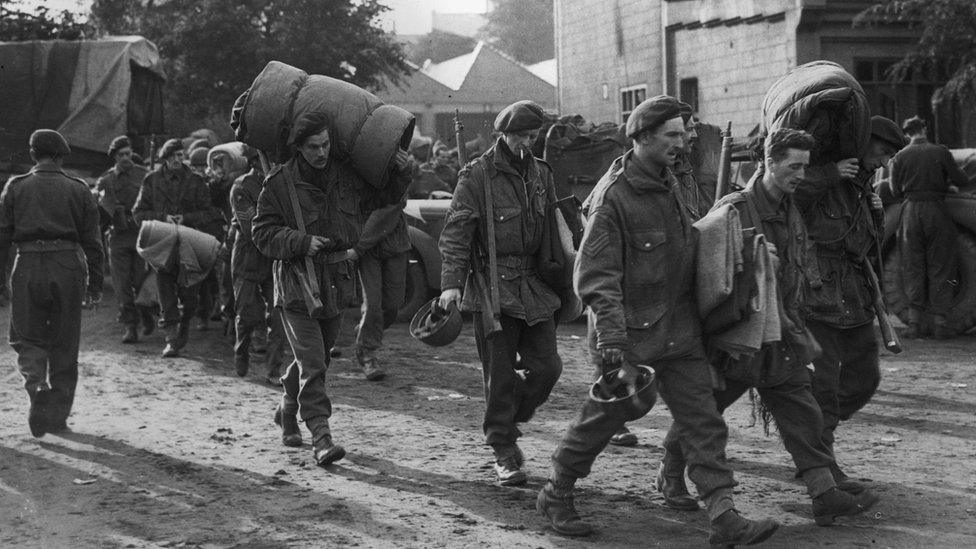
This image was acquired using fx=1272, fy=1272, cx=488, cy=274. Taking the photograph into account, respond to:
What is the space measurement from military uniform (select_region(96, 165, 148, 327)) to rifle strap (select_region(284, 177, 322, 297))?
601cm

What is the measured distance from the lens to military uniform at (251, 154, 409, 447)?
6930mm

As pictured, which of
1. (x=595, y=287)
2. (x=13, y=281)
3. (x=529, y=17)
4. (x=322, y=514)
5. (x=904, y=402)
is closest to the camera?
(x=595, y=287)

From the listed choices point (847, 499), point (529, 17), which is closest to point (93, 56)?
point (847, 499)

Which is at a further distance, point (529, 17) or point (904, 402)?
point (529, 17)

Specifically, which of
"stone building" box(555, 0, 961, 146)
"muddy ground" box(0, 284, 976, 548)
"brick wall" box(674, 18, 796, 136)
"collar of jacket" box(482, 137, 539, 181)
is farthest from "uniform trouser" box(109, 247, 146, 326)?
"brick wall" box(674, 18, 796, 136)

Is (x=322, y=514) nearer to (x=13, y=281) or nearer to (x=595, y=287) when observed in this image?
(x=595, y=287)

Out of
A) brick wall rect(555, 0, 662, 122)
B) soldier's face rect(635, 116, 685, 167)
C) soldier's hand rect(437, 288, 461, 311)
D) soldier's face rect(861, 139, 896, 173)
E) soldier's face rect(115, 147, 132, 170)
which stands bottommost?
soldier's hand rect(437, 288, 461, 311)

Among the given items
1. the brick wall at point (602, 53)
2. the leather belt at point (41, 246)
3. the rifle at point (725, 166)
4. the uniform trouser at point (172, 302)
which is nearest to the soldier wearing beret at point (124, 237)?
the uniform trouser at point (172, 302)

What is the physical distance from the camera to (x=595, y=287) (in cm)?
508

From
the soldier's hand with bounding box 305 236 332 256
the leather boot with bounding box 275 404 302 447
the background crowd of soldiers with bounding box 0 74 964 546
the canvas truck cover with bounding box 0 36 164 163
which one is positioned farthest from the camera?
the canvas truck cover with bounding box 0 36 164 163

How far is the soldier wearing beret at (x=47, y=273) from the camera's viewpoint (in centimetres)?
802

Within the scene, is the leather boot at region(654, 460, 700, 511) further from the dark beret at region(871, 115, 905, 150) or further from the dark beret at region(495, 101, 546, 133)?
the dark beret at region(871, 115, 905, 150)

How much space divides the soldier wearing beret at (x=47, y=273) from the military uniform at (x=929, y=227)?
759 centimetres

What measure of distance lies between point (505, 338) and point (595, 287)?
144 centimetres
